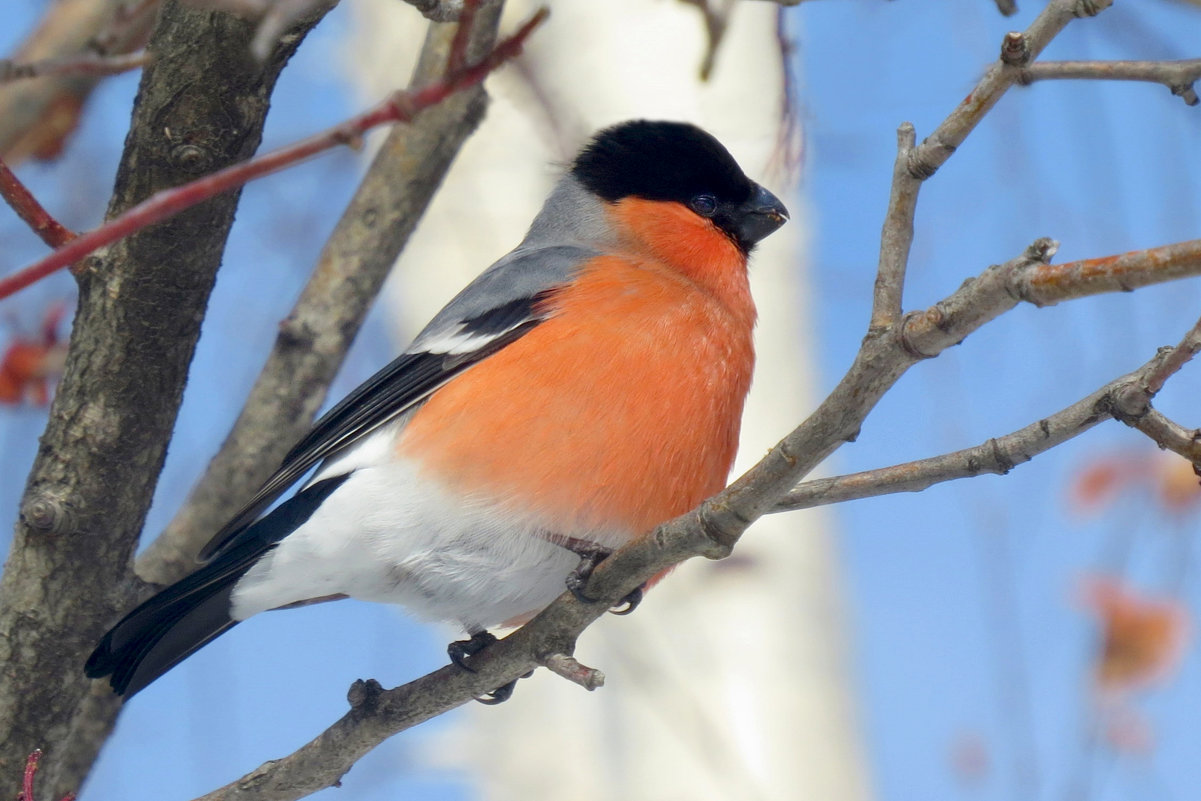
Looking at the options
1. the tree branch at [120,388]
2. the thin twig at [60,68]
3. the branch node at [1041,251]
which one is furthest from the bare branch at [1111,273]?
the tree branch at [120,388]

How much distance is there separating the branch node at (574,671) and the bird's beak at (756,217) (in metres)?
1.76

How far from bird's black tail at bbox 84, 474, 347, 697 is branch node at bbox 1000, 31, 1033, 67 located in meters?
1.72

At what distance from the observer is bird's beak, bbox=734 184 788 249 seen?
138 inches

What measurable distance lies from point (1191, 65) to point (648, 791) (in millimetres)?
3918

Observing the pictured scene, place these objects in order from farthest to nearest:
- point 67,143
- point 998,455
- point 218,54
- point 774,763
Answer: point 774,763 < point 67,143 < point 218,54 < point 998,455

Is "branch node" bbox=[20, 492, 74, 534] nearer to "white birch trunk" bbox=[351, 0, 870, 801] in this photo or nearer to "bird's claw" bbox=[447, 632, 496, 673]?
"bird's claw" bbox=[447, 632, 496, 673]

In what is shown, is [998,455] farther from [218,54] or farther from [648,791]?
[648,791]

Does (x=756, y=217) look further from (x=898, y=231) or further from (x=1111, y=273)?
(x=1111, y=273)

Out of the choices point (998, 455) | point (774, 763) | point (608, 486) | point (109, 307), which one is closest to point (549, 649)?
point (608, 486)

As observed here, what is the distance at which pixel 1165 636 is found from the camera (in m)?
4.72

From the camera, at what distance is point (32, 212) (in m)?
1.92

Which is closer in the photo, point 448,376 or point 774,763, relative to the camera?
point 448,376

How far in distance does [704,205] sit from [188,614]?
6.02 ft

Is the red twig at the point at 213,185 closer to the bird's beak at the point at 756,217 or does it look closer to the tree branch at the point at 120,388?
the tree branch at the point at 120,388
